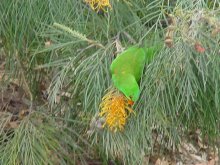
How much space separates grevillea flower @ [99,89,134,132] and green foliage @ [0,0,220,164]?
0.13 ft

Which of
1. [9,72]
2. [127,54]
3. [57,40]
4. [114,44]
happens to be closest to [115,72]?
[127,54]

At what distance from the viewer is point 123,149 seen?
94 centimetres

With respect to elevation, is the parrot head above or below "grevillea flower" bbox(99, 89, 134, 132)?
above

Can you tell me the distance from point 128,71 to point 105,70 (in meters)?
0.11

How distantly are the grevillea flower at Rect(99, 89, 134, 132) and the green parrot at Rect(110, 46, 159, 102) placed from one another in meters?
0.01

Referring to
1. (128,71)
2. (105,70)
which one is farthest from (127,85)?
(105,70)

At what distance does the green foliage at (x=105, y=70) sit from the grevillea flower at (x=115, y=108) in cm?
4

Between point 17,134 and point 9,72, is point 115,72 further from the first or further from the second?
point 9,72

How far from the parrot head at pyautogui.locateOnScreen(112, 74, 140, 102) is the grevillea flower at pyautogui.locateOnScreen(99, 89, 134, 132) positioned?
0.02m

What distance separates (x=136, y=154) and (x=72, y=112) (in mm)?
248

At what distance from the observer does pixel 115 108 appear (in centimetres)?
85

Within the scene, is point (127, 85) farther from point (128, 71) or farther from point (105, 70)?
point (105, 70)

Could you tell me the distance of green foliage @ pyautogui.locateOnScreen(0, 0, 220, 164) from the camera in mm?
853

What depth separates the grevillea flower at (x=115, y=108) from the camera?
2.79ft
